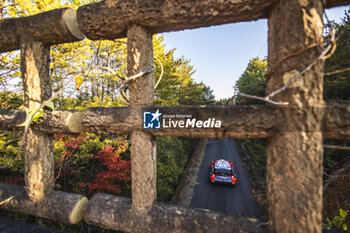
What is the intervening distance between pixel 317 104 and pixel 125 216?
2.48 meters

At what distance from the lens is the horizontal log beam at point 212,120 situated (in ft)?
4.61

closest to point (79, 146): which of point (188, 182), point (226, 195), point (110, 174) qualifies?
point (110, 174)

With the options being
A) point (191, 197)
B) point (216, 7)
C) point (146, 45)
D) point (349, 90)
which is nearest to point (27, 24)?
point (146, 45)

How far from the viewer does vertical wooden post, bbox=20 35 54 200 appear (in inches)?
88.3

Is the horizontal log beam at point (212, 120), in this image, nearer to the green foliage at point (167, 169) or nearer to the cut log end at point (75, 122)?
the cut log end at point (75, 122)

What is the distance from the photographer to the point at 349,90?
244 inches

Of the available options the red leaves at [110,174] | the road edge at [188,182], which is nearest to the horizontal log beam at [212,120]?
the red leaves at [110,174]

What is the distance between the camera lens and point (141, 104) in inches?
74.4

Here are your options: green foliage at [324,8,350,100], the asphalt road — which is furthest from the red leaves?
green foliage at [324,8,350,100]

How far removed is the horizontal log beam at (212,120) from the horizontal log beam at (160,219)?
941mm

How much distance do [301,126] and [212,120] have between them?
2.68 ft

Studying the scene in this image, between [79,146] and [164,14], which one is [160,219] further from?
[79,146]

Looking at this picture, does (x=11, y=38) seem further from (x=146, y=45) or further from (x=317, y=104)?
(x=317, y=104)

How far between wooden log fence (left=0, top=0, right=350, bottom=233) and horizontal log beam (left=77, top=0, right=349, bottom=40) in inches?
0.4
